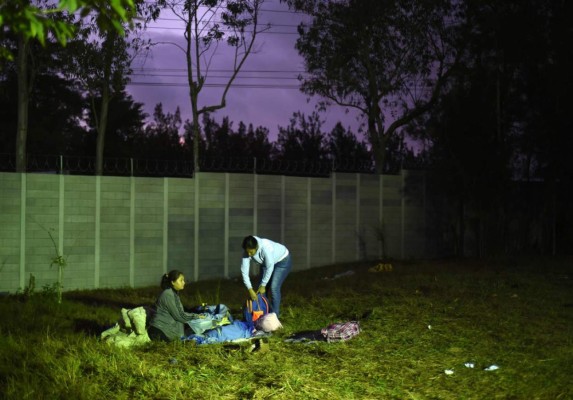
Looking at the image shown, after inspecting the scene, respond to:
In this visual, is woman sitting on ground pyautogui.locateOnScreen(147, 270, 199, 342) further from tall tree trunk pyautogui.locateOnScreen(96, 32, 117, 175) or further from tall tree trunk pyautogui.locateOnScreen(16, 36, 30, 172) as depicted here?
Result: tall tree trunk pyautogui.locateOnScreen(96, 32, 117, 175)

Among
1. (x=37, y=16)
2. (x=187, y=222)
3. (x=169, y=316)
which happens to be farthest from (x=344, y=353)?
(x=187, y=222)

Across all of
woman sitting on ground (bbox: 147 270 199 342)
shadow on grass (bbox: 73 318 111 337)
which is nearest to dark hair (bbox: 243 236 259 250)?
woman sitting on ground (bbox: 147 270 199 342)

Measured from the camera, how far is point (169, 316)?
274 inches

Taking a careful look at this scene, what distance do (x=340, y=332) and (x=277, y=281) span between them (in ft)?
4.42

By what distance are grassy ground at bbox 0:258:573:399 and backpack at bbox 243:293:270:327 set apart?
1.37ft

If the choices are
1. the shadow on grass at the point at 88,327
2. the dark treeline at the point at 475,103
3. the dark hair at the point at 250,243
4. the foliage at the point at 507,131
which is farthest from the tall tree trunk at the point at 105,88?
the dark hair at the point at 250,243

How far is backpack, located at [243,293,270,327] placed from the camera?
7.62 m

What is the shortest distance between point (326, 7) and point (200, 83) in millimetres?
4354

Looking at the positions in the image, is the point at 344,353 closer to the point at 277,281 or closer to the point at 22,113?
the point at 277,281

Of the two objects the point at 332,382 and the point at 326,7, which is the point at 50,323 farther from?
the point at 326,7

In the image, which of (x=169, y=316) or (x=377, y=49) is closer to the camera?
(x=169, y=316)

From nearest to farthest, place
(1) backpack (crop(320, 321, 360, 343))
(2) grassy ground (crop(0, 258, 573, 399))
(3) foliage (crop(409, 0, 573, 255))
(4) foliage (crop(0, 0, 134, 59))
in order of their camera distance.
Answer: (4) foliage (crop(0, 0, 134, 59)), (2) grassy ground (crop(0, 258, 573, 399)), (1) backpack (crop(320, 321, 360, 343)), (3) foliage (crop(409, 0, 573, 255))

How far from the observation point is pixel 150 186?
43.4ft

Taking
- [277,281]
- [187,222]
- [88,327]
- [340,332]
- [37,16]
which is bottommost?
[88,327]
